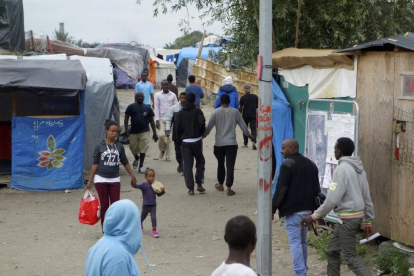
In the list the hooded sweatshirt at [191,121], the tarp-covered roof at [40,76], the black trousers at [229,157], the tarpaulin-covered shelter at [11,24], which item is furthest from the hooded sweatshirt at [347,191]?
the tarpaulin-covered shelter at [11,24]

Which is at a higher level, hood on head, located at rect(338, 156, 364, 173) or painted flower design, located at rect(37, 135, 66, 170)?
hood on head, located at rect(338, 156, 364, 173)

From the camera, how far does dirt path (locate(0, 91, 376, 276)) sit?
26.7 feet

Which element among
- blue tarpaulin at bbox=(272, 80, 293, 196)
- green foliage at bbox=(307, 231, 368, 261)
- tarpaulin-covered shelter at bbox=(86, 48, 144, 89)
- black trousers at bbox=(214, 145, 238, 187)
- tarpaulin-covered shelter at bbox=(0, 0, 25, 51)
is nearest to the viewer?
green foliage at bbox=(307, 231, 368, 261)

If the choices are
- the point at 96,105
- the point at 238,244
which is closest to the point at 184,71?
the point at 96,105

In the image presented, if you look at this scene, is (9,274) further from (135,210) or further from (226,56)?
(226,56)

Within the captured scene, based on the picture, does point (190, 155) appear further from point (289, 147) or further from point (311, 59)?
point (289, 147)

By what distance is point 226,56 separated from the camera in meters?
12.1

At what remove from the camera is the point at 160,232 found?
9828mm

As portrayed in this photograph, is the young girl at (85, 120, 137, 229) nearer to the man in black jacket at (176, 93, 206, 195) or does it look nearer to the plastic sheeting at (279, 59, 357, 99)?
the plastic sheeting at (279, 59, 357, 99)

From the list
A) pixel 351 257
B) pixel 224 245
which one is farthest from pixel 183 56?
pixel 351 257

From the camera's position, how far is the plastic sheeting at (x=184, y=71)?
4059 cm

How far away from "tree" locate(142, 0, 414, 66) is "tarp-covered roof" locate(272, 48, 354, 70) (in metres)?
1.18

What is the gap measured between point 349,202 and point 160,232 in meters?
4.08

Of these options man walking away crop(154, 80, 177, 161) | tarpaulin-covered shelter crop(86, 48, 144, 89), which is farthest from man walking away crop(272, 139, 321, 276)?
tarpaulin-covered shelter crop(86, 48, 144, 89)
